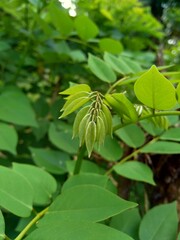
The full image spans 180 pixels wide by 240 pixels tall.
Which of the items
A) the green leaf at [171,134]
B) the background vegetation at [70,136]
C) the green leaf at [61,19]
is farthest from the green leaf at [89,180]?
the green leaf at [61,19]

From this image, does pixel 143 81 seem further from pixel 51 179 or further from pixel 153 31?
pixel 153 31

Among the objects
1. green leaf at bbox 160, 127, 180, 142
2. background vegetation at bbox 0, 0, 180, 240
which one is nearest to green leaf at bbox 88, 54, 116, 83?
background vegetation at bbox 0, 0, 180, 240


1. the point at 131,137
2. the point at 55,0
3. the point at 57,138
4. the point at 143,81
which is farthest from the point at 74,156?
the point at 143,81

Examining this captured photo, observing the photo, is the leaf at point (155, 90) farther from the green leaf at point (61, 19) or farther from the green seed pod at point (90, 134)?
the green leaf at point (61, 19)

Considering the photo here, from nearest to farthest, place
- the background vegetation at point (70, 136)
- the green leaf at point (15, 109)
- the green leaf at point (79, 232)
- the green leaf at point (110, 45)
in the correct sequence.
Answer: the green leaf at point (79, 232) → the background vegetation at point (70, 136) → the green leaf at point (15, 109) → the green leaf at point (110, 45)

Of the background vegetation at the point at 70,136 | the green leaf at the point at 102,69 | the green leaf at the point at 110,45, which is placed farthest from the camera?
the green leaf at the point at 110,45

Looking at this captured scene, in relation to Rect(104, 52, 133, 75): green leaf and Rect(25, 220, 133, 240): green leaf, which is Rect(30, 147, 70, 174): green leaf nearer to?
Rect(104, 52, 133, 75): green leaf

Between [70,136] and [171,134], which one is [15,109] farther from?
[171,134]
